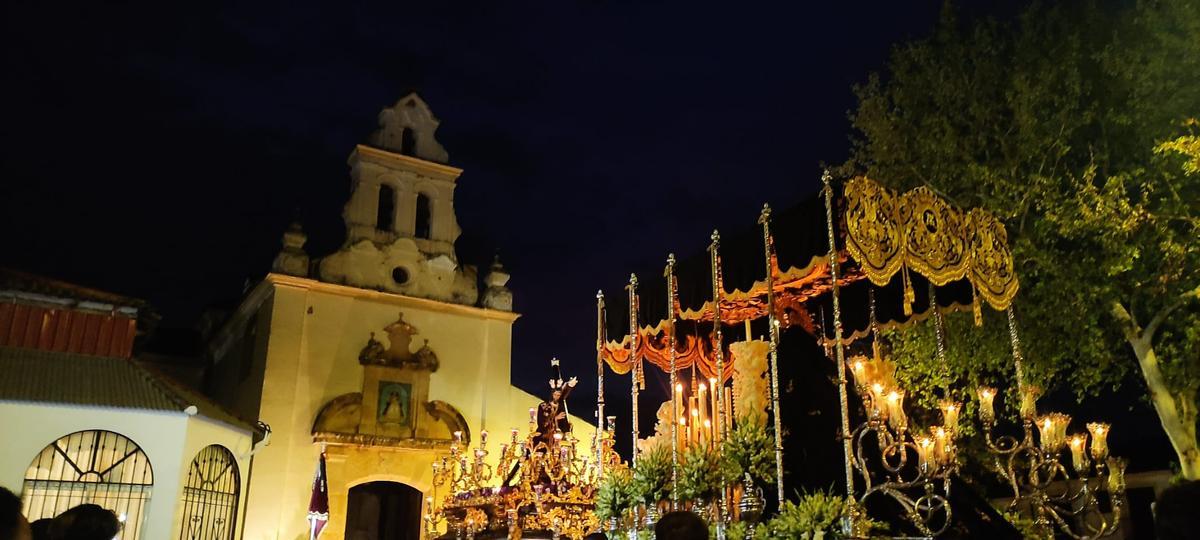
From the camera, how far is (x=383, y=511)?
53.1ft

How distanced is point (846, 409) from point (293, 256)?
37.7 feet

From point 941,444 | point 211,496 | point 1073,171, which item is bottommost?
point 211,496

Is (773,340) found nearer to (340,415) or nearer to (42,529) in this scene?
(42,529)

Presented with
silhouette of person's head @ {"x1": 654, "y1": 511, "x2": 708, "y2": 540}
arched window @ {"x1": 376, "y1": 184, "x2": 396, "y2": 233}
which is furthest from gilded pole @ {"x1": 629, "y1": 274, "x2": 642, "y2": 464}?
A: arched window @ {"x1": 376, "y1": 184, "x2": 396, "y2": 233}

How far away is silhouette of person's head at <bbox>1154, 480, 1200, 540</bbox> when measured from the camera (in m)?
→ 2.17

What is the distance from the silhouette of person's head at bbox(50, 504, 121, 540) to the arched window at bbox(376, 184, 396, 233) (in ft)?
46.6

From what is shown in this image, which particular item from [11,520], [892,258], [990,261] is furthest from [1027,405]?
[11,520]

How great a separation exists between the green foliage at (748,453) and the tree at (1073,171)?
11.2ft

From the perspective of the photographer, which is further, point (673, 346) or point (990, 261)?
point (673, 346)

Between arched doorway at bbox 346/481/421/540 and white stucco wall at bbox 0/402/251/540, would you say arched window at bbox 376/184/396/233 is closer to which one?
arched doorway at bbox 346/481/421/540

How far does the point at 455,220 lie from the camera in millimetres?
17703

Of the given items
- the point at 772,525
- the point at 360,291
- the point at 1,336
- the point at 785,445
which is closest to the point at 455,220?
the point at 360,291

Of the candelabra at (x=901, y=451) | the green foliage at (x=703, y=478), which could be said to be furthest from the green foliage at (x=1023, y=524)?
the green foliage at (x=703, y=478)

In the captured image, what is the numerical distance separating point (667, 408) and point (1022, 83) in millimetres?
5746
